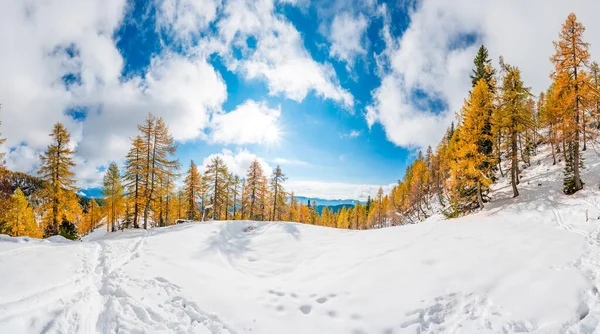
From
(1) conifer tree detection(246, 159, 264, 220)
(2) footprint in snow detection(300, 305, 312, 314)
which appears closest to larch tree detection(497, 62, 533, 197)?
(2) footprint in snow detection(300, 305, 312, 314)

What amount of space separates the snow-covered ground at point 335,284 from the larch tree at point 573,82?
402 centimetres

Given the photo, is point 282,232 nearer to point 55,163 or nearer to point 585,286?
point 585,286

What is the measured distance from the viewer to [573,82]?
18531mm

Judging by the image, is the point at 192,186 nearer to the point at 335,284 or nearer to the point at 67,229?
the point at 67,229

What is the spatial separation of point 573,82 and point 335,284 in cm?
2400

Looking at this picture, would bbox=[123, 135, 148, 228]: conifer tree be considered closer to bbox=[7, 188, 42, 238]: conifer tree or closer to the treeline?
bbox=[7, 188, 42, 238]: conifer tree

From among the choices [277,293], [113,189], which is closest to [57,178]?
[113,189]

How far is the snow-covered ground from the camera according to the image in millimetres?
6758

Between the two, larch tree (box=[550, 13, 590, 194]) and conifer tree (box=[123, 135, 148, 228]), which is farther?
conifer tree (box=[123, 135, 148, 228])


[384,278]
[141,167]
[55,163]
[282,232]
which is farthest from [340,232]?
[55,163]

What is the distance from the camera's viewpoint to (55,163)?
2308cm

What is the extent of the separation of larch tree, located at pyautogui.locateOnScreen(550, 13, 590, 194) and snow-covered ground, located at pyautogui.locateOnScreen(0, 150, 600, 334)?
4016 mm

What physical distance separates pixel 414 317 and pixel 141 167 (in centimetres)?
2773

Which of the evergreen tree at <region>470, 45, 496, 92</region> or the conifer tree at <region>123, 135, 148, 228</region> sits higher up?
the evergreen tree at <region>470, 45, 496, 92</region>
